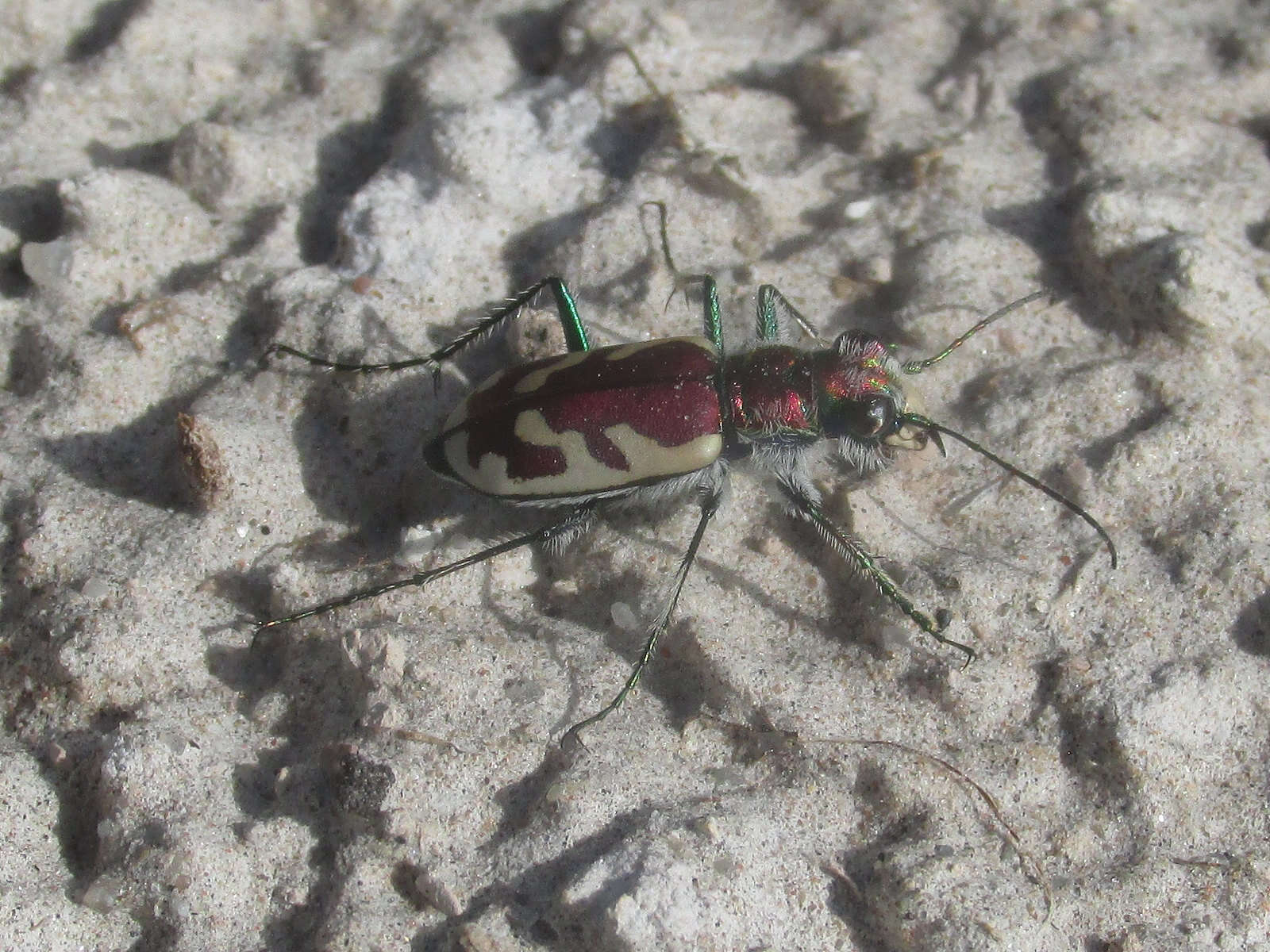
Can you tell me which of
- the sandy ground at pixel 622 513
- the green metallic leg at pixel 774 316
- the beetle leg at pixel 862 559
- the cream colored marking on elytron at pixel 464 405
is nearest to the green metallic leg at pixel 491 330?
the sandy ground at pixel 622 513

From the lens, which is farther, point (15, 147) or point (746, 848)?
point (15, 147)

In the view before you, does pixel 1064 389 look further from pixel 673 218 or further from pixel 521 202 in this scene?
pixel 521 202

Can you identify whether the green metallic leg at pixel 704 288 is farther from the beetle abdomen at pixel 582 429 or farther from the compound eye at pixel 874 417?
the compound eye at pixel 874 417

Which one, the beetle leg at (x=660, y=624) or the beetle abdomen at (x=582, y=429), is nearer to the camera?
the beetle leg at (x=660, y=624)

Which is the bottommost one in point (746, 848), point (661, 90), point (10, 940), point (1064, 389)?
point (10, 940)

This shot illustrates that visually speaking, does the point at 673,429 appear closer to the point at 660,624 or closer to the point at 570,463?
the point at 570,463

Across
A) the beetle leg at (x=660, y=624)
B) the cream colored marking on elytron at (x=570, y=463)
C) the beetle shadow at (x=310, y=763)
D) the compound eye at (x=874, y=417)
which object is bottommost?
the beetle shadow at (x=310, y=763)

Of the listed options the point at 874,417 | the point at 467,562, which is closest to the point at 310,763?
the point at 467,562

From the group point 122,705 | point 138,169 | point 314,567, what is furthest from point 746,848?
point 138,169
